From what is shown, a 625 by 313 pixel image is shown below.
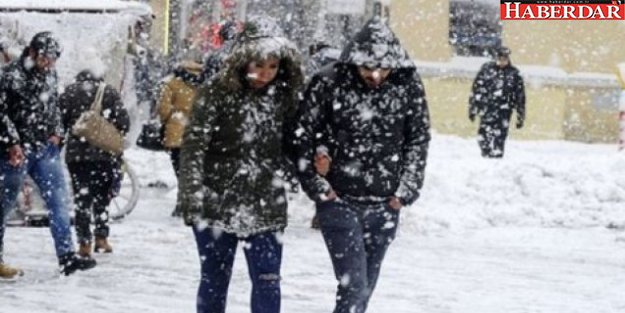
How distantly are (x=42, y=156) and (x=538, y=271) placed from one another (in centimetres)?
394

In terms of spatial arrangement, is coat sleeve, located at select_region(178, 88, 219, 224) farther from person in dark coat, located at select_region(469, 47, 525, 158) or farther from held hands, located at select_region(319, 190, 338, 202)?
person in dark coat, located at select_region(469, 47, 525, 158)

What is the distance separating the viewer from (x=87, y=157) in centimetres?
935

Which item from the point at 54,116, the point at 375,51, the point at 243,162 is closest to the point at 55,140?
the point at 54,116

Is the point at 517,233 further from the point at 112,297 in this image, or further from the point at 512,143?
the point at 512,143

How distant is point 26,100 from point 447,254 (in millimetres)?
3935

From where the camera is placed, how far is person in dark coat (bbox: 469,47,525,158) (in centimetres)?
1738

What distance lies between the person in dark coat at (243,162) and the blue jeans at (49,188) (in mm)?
3339

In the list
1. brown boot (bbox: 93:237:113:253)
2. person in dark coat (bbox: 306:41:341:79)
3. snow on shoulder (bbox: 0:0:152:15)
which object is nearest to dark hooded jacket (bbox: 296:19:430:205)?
brown boot (bbox: 93:237:113:253)

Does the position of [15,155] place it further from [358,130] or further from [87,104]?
[358,130]

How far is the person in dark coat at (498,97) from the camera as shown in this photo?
57.0 feet

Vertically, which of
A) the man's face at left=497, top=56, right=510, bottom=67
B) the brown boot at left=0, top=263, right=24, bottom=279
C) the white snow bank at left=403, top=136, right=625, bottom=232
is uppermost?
the man's face at left=497, top=56, right=510, bottom=67

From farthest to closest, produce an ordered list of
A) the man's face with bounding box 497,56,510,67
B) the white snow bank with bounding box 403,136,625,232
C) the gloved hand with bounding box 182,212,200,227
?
the man's face with bounding box 497,56,510,67
the white snow bank with bounding box 403,136,625,232
the gloved hand with bounding box 182,212,200,227

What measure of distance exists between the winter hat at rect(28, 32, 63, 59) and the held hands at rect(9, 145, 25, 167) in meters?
0.66

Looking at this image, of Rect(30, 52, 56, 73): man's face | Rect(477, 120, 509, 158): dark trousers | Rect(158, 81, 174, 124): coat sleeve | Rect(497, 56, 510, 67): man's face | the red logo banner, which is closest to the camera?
Rect(30, 52, 56, 73): man's face
